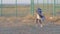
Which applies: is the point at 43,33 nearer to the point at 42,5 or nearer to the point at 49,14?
the point at 49,14

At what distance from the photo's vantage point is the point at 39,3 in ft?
72.4

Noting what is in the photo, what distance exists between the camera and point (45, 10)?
21.2m

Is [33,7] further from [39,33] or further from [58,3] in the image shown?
Answer: [39,33]

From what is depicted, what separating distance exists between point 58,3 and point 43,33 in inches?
436

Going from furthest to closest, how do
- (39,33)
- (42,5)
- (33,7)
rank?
(42,5), (33,7), (39,33)

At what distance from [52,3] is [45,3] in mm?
693

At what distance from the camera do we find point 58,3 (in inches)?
854

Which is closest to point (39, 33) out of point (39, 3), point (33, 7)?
point (33, 7)

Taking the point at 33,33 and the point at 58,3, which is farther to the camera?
the point at 58,3

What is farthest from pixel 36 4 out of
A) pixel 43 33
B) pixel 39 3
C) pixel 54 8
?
pixel 43 33

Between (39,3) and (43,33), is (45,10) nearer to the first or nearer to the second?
(39,3)

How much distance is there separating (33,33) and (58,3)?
11.2 m

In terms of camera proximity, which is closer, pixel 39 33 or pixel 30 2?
pixel 39 33

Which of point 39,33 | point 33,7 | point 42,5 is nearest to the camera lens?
point 39,33
